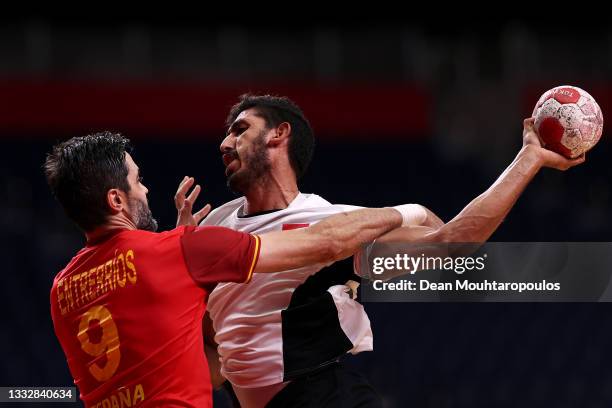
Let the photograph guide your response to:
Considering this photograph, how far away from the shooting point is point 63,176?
3.33 m

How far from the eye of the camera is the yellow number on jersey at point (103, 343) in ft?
10.5

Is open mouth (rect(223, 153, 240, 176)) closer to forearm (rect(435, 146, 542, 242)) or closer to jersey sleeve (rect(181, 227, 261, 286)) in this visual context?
jersey sleeve (rect(181, 227, 261, 286))

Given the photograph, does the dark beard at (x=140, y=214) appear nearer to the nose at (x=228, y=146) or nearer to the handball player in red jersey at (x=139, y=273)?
the handball player in red jersey at (x=139, y=273)

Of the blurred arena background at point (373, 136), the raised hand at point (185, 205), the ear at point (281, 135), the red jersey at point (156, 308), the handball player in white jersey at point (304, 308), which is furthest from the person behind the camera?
the blurred arena background at point (373, 136)

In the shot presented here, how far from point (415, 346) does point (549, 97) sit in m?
5.81

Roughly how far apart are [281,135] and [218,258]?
36.5 inches

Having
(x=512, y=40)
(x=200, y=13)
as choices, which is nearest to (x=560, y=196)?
(x=512, y=40)

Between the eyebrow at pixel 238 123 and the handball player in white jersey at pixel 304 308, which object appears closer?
the handball player in white jersey at pixel 304 308

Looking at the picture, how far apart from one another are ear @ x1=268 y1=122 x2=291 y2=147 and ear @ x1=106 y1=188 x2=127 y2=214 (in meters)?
0.76

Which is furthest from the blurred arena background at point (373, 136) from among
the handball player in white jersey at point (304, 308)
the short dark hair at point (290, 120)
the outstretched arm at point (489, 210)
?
→ the outstretched arm at point (489, 210)

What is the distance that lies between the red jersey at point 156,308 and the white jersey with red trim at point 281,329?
0.36 meters

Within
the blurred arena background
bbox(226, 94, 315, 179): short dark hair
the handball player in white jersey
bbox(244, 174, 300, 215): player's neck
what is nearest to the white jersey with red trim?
the handball player in white jersey

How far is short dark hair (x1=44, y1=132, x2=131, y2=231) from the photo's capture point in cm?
332

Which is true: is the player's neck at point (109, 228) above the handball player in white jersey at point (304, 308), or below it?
above
